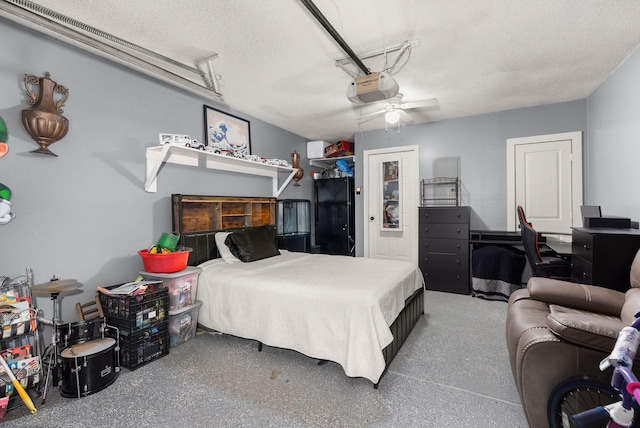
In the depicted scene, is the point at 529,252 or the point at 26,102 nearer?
the point at 26,102

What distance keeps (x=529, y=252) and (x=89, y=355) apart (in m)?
3.86

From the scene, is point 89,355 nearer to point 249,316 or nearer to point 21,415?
point 21,415

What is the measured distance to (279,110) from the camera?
154 inches

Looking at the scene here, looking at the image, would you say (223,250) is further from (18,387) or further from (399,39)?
(399,39)

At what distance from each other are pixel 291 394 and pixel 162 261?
1560mm

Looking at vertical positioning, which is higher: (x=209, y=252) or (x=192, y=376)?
(x=209, y=252)

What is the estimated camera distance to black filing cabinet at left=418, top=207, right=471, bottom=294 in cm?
398

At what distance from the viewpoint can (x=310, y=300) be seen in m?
2.09

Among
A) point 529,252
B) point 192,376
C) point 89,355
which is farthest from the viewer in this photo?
point 529,252

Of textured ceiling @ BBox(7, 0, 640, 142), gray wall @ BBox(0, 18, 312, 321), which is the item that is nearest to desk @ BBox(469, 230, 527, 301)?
textured ceiling @ BBox(7, 0, 640, 142)

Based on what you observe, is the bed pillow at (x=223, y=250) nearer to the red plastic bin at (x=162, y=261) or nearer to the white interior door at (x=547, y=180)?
the red plastic bin at (x=162, y=261)

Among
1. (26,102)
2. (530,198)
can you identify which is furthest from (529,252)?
(26,102)

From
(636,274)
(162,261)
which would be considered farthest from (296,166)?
(636,274)

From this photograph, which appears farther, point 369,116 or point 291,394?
point 369,116
